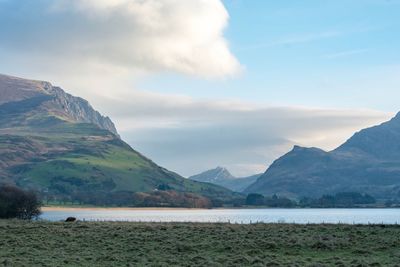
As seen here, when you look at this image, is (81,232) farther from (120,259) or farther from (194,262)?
(194,262)

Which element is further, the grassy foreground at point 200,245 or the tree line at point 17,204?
the tree line at point 17,204

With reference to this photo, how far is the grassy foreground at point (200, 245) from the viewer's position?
116 feet

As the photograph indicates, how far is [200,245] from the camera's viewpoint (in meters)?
42.1

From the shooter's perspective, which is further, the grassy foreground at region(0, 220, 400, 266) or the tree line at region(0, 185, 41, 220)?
the tree line at region(0, 185, 41, 220)

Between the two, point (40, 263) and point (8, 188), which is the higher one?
point (8, 188)

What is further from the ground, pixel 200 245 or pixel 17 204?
pixel 17 204

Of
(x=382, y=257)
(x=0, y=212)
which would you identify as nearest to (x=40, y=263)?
(x=382, y=257)

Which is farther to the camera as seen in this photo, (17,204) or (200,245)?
(17,204)

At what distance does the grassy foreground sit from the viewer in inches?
1388

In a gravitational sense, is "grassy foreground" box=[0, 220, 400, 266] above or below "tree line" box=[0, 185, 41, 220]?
below

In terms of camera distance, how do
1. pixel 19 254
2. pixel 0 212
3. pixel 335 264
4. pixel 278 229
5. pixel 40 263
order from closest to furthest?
pixel 335 264 < pixel 40 263 < pixel 19 254 < pixel 278 229 < pixel 0 212

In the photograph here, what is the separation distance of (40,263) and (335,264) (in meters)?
17.1

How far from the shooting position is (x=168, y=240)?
44594 mm

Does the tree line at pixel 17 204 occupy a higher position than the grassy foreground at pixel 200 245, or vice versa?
the tree line at pixel 17 204
